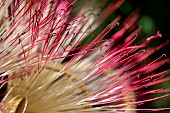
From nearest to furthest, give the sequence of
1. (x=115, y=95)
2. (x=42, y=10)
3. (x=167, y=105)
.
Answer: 1. (x=42, y=10)
2. (x=115, y=95)
3. (x=167, y=105)

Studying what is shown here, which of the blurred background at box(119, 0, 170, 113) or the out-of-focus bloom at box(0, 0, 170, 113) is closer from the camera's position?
the out-of-focus bloom at box(0, 0, 170, 113)

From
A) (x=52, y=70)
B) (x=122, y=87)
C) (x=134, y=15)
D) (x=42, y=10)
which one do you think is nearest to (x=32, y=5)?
(x=42, y=10)

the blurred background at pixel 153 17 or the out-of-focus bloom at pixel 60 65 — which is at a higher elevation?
the blurred background at pixel 153 17

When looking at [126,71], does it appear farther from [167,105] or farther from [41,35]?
[167,105]

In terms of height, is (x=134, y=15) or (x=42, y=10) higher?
(x=134, y=15)

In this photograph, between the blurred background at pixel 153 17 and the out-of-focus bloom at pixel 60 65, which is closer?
the out-of-focus bloom at pixel 60 65

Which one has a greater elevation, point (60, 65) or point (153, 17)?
point (153, 17)

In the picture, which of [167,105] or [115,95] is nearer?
[115,95]

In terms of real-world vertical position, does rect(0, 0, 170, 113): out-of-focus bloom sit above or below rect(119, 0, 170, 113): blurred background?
below
